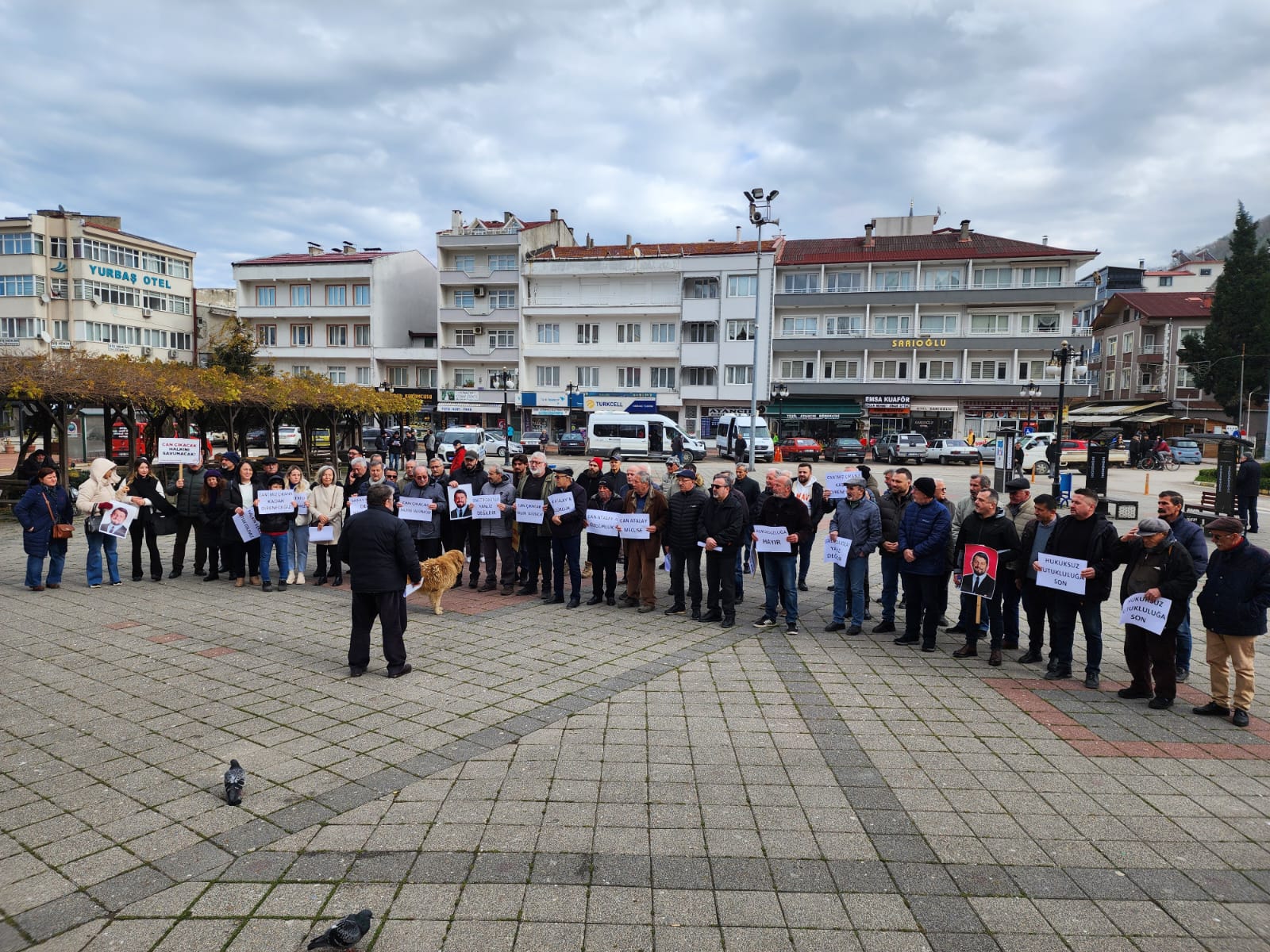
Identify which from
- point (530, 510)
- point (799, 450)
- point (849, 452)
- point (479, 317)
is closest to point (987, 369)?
point (849, 452)

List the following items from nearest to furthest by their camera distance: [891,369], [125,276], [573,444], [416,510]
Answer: [416,510] → [573,444] → [891,369] → [125,276]

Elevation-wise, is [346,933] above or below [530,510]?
below

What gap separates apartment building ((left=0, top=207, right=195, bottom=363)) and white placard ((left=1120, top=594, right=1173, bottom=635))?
60.9 m

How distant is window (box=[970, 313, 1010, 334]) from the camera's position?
52812mm

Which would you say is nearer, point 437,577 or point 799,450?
point 437,577

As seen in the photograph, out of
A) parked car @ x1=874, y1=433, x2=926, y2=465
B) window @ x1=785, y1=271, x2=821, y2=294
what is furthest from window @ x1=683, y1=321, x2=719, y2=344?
parked car @ x1=874, y1=433, x2=926, y2=465

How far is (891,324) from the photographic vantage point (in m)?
54.5

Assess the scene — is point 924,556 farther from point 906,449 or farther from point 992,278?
point 992,278

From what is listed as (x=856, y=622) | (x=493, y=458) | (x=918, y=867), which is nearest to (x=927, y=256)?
(x=493, y=458)

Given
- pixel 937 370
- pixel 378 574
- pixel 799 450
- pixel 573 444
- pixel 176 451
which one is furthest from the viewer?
pixel 937 370

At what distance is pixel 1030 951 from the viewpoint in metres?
3.47

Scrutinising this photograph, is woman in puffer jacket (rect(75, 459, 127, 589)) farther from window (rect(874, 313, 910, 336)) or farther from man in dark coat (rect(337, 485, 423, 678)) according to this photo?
window (rect(874, 313, 910, 336))

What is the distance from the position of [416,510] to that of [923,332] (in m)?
50.7

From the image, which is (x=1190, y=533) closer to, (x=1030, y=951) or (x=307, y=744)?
(x=1030, y=951)
